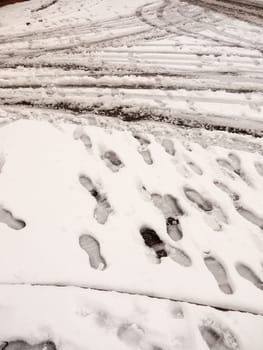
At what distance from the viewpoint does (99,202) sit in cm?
254

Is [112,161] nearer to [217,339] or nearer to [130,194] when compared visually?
[130,194]

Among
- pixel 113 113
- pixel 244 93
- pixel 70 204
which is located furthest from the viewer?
pixel 244 93

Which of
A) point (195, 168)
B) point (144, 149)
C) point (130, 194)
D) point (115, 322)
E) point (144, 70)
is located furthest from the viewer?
point (144, 70)

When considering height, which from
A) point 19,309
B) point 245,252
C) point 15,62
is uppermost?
point 15,62

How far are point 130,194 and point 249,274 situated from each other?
0.96m

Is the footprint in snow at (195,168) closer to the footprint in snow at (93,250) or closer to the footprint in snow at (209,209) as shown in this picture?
the footprint in snow at (209,209)

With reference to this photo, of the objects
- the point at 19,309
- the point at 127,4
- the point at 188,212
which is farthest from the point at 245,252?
the point at 127,4

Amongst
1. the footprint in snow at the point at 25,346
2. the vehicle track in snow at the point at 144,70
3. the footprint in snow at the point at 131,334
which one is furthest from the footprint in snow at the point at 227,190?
the footprint in snow at the point at 25,346

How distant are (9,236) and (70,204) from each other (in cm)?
46

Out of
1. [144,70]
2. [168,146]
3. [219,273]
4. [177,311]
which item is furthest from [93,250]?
[144,70]

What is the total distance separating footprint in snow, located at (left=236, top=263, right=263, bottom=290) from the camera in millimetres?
2109

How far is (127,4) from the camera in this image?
652cm

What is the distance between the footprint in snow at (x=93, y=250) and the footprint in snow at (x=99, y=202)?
0.17m

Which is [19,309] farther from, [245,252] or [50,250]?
[245,252]
